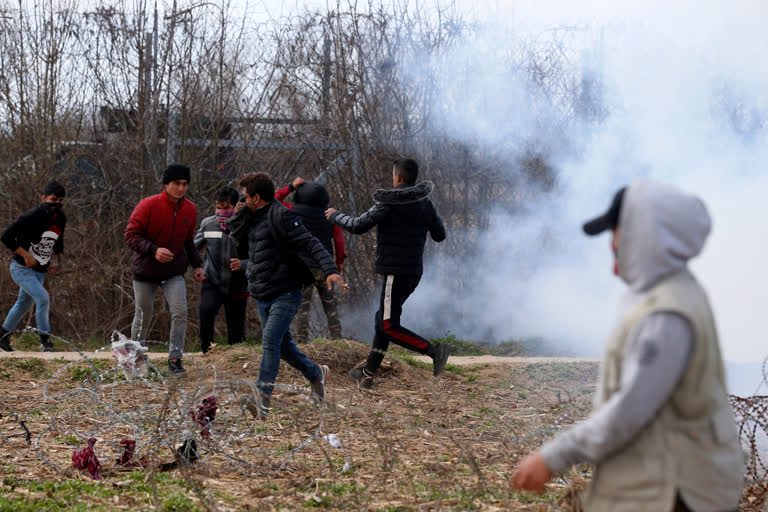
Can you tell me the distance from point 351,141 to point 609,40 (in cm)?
393

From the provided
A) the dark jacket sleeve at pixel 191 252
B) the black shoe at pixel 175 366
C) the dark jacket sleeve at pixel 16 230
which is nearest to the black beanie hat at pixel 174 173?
the dark jacket sleeve at pixel 191 252

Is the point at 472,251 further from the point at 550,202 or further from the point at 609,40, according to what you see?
the point at 609,40

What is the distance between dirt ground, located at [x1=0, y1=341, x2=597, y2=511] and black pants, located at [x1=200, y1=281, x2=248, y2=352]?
554mm

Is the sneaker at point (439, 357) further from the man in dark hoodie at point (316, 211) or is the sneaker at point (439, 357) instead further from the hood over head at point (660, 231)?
the hood over head at point (660, 231)

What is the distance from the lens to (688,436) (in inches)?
87.7

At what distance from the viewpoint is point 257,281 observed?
6.31 meters

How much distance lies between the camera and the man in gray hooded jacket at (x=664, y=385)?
2.17 m

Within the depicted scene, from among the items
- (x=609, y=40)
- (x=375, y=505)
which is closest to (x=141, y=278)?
(x=375, y=505)

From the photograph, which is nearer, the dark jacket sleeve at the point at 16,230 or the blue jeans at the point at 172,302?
the blue jeans at the point at 172,302

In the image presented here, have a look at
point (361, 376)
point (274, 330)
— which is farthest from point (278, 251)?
point (361, 376)

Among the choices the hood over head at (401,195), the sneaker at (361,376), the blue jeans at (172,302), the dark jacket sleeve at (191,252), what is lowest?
the sneaker at (361,376)

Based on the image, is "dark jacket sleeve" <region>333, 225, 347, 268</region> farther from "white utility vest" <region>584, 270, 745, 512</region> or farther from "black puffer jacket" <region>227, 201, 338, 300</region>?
"white utility vest" <region>584, 270, 745, 512</region>

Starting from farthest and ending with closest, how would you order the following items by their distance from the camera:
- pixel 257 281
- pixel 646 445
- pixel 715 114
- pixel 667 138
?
pixel 667 138
pixel 715 114
pixel 257 281
pixel 646 445

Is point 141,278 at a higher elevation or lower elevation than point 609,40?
lower
